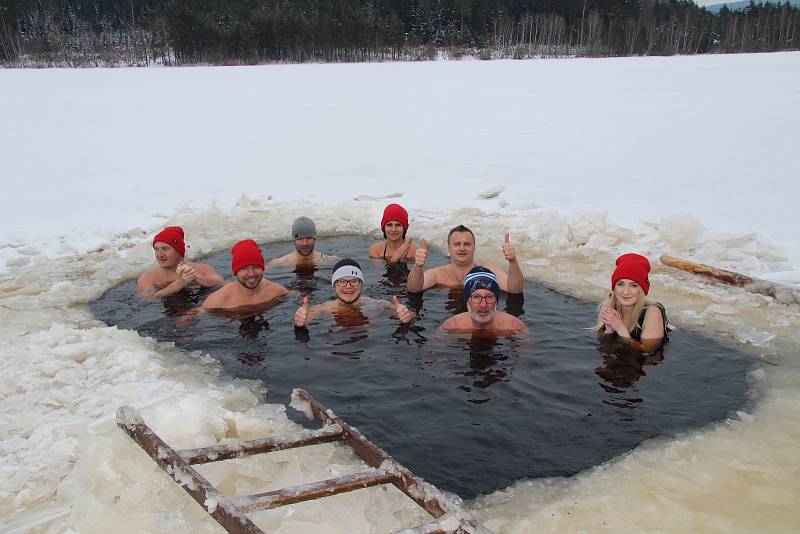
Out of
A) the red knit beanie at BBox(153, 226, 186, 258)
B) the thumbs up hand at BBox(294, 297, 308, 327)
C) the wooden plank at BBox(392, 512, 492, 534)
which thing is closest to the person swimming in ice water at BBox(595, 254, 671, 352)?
the thumbs up hand at BBox(294, 297, 308, 327)

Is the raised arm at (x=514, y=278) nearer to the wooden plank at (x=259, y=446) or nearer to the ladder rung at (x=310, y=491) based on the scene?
the wooden plank at (x=259, y=446)

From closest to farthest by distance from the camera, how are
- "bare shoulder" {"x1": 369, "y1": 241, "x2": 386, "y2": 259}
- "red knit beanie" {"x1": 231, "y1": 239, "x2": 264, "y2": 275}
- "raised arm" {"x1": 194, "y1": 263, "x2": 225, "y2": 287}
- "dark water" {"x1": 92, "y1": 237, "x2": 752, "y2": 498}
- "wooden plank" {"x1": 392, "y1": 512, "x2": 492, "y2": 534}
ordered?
1. "wooden plank" {"x1": 392, "y1": 512, "x2": 492, "y2": 534}
2. "dark water" {"x1": 92, "y1": 237, "x2": 752, "y2": 498}
3. "red knit beanie" {"x1": 231, "y1": 239, "x2": 264, "y2": 275}
4. "raised arm" {"x1": 194, "y1": 263, "x2": 225, "y2": 287}
5. "bare shoulder" {"x1": 369, "y1": 241, "x2": 386, "y2": 259}

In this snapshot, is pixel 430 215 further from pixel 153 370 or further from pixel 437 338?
pixel 153 370

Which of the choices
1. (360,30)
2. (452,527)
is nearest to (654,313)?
(452,527)

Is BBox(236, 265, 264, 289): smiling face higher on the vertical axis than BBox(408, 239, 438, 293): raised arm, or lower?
higher

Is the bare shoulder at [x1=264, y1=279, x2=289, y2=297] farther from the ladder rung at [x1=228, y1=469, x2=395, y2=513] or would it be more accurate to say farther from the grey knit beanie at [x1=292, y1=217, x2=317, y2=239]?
the ladder rung at [x1=228, y1=469, x2=395, y2=513]

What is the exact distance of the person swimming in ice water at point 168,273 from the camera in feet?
23.8

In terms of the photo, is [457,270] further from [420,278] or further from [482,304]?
[482,304]

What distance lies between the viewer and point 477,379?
5188 mm

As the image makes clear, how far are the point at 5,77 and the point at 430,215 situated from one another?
29758 millimetres

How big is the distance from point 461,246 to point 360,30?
198 ft

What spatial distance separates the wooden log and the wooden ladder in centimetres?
471

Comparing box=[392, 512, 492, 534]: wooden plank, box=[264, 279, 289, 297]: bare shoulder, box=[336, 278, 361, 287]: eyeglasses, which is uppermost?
box=[392, 512, 492, 534]: wooden plank

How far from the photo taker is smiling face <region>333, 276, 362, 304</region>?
650cm
